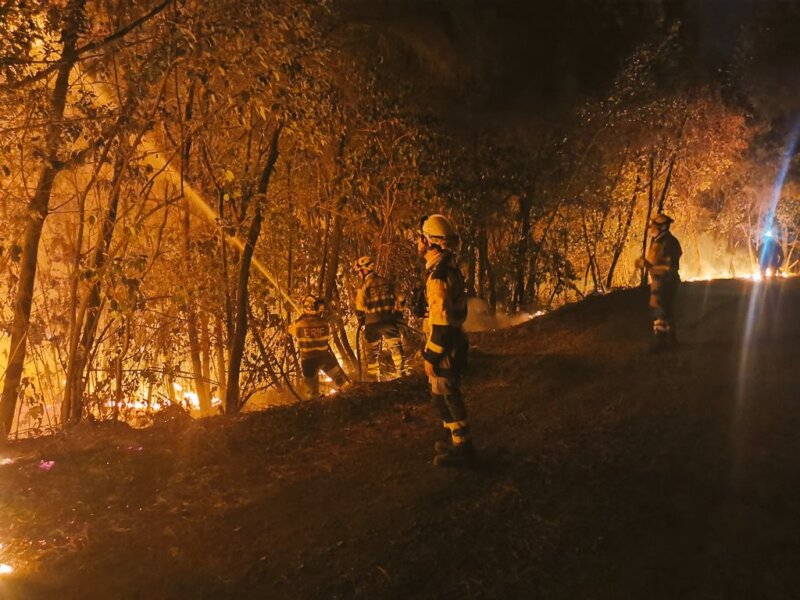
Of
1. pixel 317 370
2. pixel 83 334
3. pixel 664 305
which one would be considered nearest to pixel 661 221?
pixel 664 305

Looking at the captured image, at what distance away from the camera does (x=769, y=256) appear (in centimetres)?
2267

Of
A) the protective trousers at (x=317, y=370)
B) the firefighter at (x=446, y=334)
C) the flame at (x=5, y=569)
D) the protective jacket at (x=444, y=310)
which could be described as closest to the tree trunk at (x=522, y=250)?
the protective trousers at (x=317, y=370)

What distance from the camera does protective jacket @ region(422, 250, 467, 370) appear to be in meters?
4.99

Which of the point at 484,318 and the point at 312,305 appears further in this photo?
the point at 484,318

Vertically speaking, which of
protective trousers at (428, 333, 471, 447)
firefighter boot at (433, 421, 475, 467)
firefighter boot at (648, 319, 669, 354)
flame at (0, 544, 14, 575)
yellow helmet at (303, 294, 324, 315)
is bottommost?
flame at (0, 544, 14, 575)

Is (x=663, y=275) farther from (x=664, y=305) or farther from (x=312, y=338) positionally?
(x=312, y=338)

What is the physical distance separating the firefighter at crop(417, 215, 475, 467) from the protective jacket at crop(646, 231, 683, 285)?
4284 mm

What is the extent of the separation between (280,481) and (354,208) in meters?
6.58

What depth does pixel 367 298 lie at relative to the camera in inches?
388

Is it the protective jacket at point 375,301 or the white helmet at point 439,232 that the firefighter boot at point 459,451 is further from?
the protective jacket at point 375,301

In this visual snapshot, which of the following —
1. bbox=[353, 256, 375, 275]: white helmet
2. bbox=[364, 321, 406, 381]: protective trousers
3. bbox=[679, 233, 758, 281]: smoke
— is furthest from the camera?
bbox=[679, 233, 758, 281]: smoke

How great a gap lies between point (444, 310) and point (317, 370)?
230 inches

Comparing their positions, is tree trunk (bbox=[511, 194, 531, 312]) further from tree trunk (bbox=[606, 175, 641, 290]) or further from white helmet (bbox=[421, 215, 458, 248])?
white helmet (bbox=[421, 215, 458, 248])

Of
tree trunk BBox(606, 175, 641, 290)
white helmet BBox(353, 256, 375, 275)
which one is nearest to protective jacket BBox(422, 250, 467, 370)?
white helmet BBox(353, 256, 375, 275)
